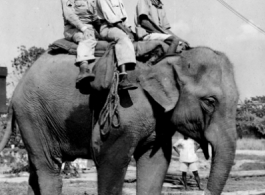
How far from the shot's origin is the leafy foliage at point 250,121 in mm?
39312

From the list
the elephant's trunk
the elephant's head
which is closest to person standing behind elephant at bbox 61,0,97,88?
the elephant's head

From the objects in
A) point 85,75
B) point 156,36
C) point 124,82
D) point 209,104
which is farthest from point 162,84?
point 85,75

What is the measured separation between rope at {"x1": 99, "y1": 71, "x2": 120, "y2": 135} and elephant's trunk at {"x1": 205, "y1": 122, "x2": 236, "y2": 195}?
104cm

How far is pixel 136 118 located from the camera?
6.78 meters

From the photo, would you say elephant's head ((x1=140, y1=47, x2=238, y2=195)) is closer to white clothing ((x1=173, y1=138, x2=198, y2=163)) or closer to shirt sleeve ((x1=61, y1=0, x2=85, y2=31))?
shirt sleeve ((x1=61, y1=0, x2=85, y2=31))

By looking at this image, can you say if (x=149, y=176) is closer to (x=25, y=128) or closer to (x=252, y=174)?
(x=25, y=128)

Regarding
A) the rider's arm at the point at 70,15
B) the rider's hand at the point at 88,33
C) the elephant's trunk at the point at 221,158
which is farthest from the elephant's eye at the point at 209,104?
the rider's arm at the point at 70,15

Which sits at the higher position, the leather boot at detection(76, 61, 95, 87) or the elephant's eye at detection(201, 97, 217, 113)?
the leather boot at detection(76, 61, 95, 87)

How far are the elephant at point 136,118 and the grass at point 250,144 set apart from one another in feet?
107

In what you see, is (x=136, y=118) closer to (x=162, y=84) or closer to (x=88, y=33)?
(x=162, y=84)

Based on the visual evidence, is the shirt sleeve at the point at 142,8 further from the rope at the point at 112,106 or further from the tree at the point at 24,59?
the tree at the point at 24,59

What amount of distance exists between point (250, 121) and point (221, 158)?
34062 millimetres

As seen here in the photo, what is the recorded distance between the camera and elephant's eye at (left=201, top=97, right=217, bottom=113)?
6.61 meters

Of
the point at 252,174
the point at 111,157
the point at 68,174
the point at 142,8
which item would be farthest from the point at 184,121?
the point at 252,174
